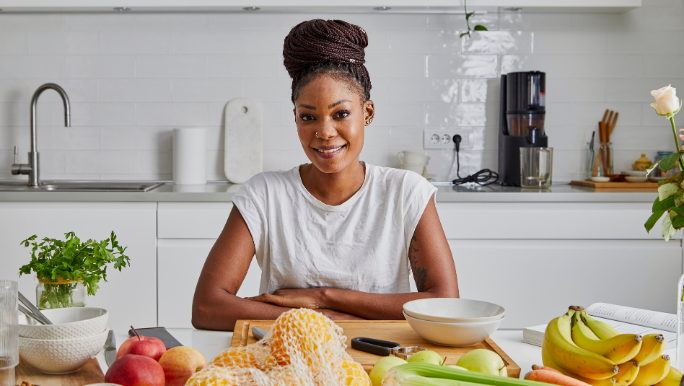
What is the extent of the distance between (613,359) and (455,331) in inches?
9.0

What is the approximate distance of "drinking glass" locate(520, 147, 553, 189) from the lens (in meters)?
2.77

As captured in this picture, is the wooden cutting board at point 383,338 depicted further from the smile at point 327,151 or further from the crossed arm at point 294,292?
the smile at point 327,151

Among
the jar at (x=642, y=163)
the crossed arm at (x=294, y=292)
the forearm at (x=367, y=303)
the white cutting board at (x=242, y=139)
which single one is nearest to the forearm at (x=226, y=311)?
the crossed arm at (x=294, y=292)

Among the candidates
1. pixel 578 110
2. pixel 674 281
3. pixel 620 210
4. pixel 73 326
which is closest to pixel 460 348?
pixel 73 326

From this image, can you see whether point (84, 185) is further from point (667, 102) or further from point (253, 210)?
point (667, 102)

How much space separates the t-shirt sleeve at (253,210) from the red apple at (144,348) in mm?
694

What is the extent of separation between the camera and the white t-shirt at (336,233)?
155 cm

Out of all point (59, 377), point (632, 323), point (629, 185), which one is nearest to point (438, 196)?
point (629, 185)

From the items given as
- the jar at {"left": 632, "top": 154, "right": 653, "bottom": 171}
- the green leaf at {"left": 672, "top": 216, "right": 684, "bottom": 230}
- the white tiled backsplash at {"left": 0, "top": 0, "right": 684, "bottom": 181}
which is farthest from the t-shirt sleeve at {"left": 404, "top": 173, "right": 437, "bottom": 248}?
the jar at {"left": 632, "top": 154, "right": 653, "bottom": 171}

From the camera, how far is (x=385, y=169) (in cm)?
167

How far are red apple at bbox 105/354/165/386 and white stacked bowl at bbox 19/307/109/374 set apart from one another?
123 mm

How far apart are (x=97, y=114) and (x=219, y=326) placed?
209 cm

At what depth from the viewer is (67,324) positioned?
0.86m

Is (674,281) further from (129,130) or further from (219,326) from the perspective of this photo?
(129,130)
